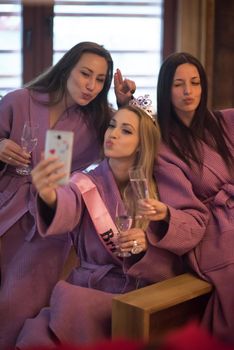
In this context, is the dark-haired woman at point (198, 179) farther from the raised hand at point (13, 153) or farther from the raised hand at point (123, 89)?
the raised hand at point (13, 153)

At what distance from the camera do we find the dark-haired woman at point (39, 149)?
85.6 inches

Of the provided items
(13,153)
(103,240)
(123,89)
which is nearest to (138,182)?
(103,240)

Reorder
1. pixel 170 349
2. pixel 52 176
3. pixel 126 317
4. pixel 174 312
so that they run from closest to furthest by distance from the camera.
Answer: pixel 170 349
pixel 52 176
pixel 126 317
pixel 174 312

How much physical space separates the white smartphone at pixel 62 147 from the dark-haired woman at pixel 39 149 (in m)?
0.56

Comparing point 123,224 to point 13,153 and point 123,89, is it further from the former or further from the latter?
point 123,89

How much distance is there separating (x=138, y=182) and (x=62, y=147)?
0.36 m

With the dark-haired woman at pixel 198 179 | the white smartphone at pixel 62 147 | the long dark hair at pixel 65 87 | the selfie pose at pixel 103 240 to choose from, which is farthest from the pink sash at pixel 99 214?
the white smartphone at pixel 62 147

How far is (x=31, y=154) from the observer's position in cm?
222

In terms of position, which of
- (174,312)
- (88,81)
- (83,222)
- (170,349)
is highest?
(88,81)

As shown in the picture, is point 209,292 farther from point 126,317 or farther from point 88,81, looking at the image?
point 88,81

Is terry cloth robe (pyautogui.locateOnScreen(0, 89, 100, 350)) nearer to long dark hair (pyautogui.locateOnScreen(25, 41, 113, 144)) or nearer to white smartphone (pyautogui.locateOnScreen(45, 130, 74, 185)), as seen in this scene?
long dark hair (pyautogui.locateOnScreen(25, 41, 113, 144))

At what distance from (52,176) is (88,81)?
73cm

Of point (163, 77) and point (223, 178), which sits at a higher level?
point (163, 77)

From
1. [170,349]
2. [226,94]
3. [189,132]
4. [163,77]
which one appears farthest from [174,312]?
[226,94]
